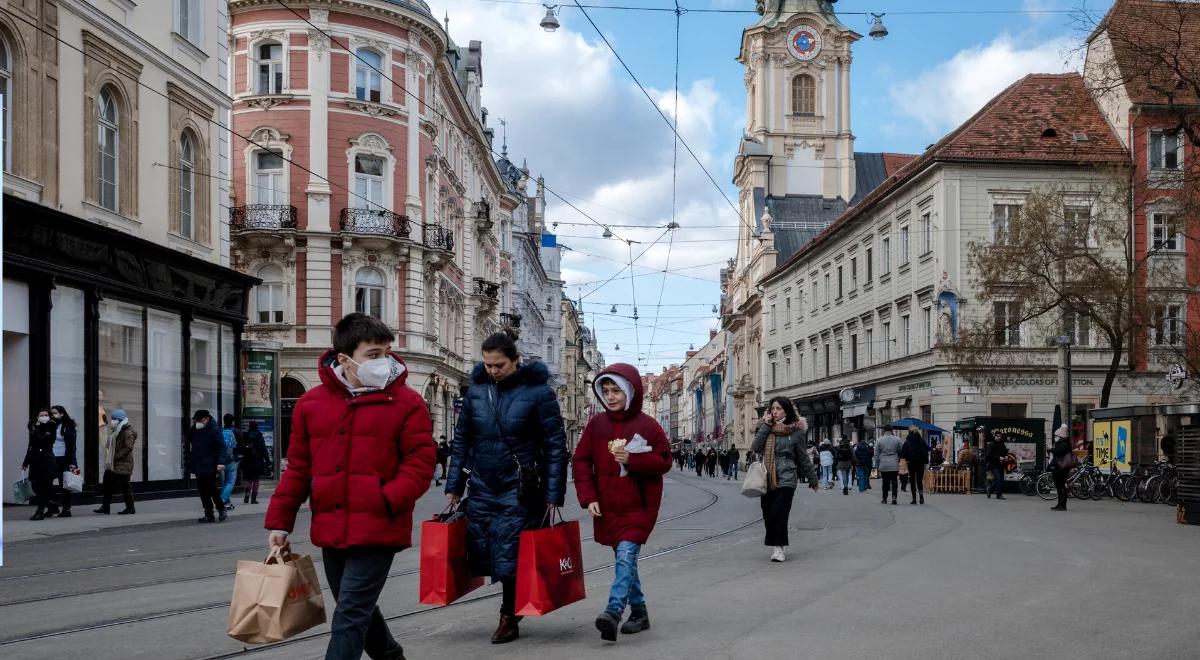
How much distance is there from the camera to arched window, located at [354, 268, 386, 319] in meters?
42.4

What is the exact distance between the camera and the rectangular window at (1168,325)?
104 feet

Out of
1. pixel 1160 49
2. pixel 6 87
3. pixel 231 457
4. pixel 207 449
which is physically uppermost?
pixel 1160 49

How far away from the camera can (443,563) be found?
7.01 metres

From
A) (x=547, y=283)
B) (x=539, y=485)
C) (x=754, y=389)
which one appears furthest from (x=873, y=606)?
(x=547, y=283)

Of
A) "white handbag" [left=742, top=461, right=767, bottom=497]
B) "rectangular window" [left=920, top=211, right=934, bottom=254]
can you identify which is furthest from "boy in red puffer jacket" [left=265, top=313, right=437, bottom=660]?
"rectangular window" [left=920, top=211, right=934, bottom=254]

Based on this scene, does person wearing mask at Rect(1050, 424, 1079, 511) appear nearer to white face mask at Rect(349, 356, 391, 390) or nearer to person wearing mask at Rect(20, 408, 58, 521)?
person wearing mask at Rect(20, 408, 58, 521)

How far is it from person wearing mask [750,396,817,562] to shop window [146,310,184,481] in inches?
601

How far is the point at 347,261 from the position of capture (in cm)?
4212

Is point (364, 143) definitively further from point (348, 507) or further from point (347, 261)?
point (348, 507)

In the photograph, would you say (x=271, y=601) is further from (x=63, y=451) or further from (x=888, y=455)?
(x=888, y=455)

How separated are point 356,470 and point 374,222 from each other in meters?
37.4

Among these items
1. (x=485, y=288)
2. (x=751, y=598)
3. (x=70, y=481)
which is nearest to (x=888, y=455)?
(x=70, y=481)

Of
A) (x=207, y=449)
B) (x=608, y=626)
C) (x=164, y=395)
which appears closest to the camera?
(x=608, y=626)

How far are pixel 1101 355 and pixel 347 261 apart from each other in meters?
26.2
